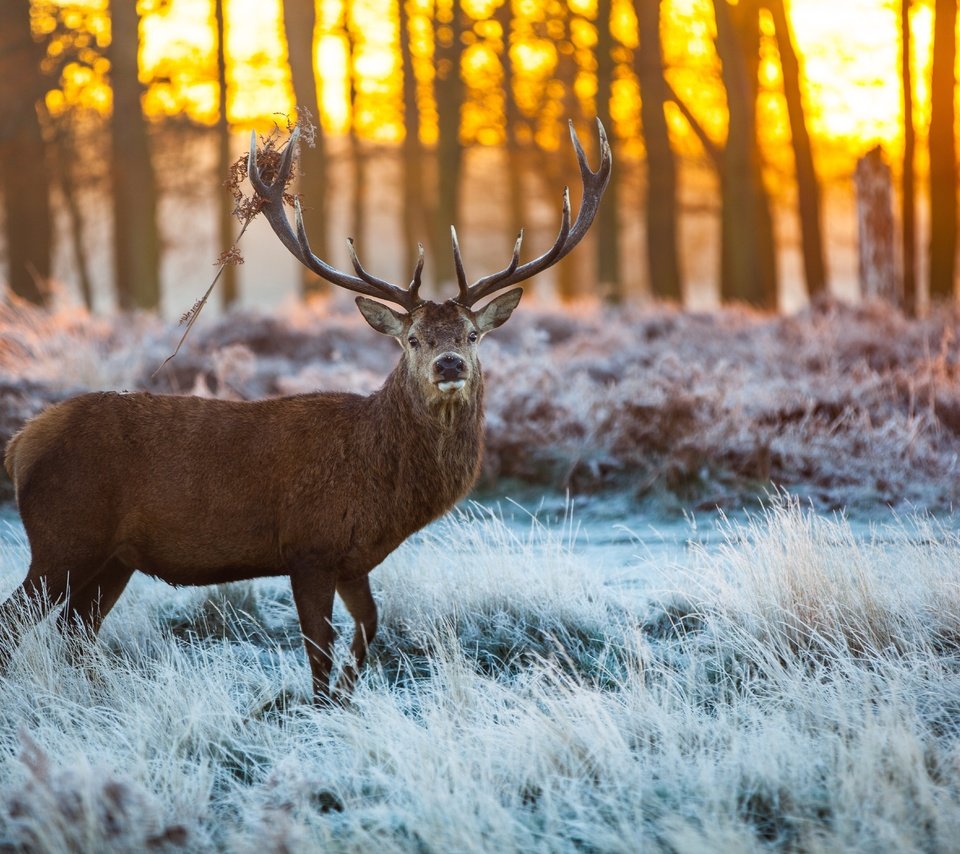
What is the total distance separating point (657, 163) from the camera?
20.1 metres

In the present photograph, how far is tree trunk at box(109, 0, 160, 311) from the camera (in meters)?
18.1

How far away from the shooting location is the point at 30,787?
393 cm

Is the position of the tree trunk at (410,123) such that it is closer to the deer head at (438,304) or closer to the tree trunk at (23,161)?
the tree trunk at (23,161)

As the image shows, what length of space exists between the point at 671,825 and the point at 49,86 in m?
17.8

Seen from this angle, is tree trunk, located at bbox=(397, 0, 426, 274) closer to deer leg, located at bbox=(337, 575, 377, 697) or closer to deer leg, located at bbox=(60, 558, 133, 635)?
deer leg, located at bbox=(60, 558, 133, 635)

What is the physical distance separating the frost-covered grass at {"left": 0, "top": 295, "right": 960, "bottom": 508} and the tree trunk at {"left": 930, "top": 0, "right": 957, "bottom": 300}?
3393 millimetres

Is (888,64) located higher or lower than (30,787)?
higher

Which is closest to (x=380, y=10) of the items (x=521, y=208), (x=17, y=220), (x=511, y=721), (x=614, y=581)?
(x=521, y=208)

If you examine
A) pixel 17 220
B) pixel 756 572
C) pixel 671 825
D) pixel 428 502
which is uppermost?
pixel 17 220

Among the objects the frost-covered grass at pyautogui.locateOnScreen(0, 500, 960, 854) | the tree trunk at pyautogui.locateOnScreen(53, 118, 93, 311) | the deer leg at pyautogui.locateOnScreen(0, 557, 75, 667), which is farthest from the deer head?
the tree trunk at pyautogui.locateOnScreen(53, 118, 93, 311)

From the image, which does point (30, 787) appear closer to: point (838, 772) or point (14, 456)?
point (14, 456)

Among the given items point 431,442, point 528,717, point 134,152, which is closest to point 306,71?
point 134,152

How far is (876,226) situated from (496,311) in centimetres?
1212

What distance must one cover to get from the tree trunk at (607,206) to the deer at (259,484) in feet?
49.4
